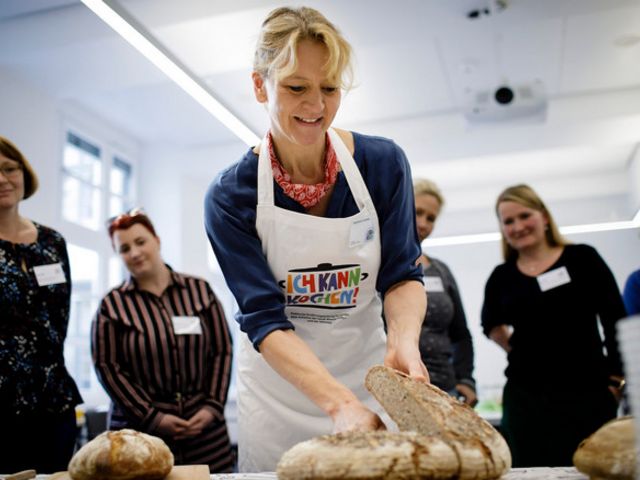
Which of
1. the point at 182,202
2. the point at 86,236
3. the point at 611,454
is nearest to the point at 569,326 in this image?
the point at 611,454

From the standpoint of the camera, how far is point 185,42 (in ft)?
17.7

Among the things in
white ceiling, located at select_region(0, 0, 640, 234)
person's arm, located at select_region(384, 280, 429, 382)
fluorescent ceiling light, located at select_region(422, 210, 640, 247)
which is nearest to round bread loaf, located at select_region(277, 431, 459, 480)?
person's arm, located at select_region(384, 280, 429, 382)

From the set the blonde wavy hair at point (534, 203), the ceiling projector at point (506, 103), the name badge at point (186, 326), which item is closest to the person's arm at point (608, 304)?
the blonde wavy hair at point (534, 203)

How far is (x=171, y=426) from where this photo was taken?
2.93 m

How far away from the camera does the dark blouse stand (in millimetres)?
2342

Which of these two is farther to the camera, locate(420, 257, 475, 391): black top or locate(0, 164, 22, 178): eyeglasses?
locate(420, 257, 475, 391): black top

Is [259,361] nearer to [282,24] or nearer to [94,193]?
[282,24]

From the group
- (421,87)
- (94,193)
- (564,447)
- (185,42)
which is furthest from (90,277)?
(564,447)

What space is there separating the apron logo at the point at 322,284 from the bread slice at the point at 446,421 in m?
0.35

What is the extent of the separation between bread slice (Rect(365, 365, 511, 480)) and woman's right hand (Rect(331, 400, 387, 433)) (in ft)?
0.19

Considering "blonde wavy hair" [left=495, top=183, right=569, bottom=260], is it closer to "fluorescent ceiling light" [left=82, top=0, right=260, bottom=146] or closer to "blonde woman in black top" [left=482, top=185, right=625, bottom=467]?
"blonde woman in black top" [left=482, top=185, right=625, bottom=467]

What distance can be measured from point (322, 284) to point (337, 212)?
187 mm

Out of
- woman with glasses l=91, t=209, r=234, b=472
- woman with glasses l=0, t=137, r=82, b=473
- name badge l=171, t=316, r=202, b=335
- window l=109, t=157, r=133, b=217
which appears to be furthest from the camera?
window l=109, t=157, r=133, b=217

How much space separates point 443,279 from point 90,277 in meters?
5.14
